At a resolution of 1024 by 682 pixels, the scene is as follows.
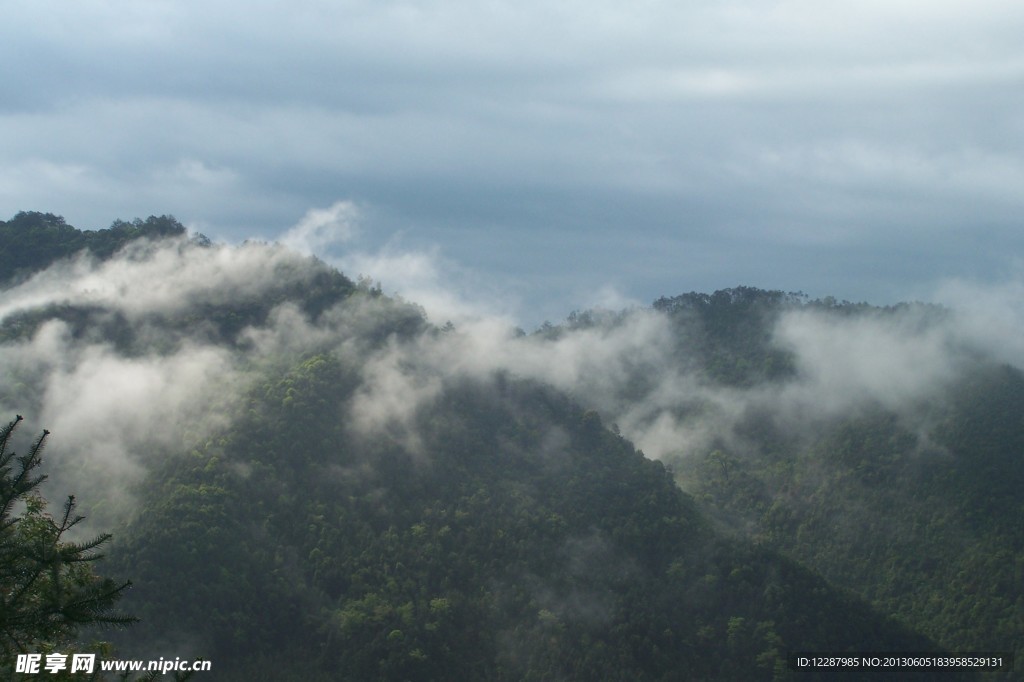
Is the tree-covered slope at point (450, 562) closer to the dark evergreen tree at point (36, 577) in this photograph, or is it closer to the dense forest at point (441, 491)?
the dense forest at point (441, 491)

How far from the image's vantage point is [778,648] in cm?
9194

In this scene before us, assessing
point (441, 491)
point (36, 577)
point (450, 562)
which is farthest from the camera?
Result: point (441, 491)

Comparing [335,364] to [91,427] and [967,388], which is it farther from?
[967,388]

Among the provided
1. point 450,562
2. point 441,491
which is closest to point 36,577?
point 450,562

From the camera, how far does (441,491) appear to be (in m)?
101

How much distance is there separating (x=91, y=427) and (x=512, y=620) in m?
39.4

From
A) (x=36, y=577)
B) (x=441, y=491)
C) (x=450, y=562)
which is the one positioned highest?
(x=441, y=491)

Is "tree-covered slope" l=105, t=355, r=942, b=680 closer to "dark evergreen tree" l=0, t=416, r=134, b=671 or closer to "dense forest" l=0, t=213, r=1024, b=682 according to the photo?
"dense forest" l=0, t=213, r=1024, b=682

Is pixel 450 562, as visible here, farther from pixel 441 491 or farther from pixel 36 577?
pixel 36 577

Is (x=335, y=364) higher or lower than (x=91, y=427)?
higher

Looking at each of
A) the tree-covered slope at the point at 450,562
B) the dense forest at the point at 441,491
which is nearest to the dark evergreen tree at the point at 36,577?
the dense forest at the point at 441,491

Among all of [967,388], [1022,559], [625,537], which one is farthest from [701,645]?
[967,388]

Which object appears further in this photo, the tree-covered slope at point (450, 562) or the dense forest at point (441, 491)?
the dense forest at point (441, 491)

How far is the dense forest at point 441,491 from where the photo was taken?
3369 inches
